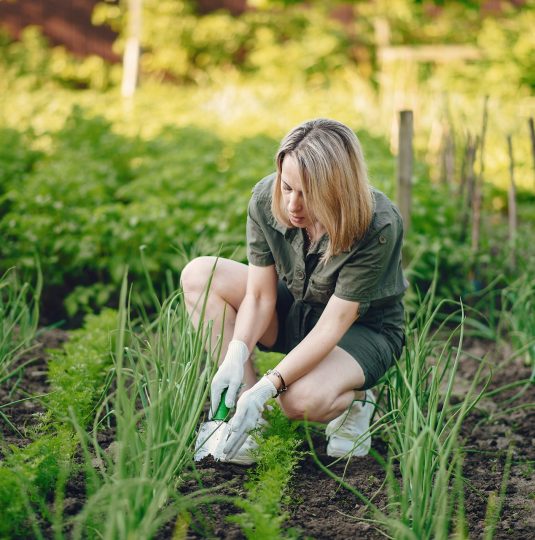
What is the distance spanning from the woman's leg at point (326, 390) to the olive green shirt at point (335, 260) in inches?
6.9

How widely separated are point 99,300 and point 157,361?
5.96ft

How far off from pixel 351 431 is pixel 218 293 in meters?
0.63

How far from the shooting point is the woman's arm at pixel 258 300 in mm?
2406

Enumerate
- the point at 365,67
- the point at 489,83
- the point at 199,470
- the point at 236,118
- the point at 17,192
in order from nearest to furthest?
1. the point at 199,470
2. the point at 17,192
3. the point at 236,118
4. the point at 489,83
5. the point at 365,67

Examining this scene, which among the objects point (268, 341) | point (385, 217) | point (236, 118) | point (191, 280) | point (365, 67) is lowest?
point (268, 341)

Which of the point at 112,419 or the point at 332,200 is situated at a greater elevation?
the point at 332,200

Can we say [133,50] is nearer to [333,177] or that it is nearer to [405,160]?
[405,160]

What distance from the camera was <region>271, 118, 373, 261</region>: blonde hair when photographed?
2086 mm

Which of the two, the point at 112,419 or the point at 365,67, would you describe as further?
the point at 365,67

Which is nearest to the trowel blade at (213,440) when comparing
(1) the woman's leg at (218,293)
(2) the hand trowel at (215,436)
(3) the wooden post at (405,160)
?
(2) the hand trowel at (215,436)

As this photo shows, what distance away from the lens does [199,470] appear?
211 centimetres

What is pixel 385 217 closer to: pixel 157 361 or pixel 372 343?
pixel 372 343

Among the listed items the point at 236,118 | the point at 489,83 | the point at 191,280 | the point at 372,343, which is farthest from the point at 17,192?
the point at 489,83

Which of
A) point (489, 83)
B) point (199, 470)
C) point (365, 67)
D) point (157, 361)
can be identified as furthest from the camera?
point (365, 67)
